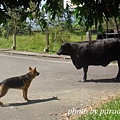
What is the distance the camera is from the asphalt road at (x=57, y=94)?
7418 mm

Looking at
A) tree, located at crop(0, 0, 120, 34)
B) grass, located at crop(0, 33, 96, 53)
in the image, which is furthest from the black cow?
grass, located at crop(0, 33, 96, 53)

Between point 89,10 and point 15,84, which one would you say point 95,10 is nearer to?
point 89,10

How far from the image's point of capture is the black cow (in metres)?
11.2

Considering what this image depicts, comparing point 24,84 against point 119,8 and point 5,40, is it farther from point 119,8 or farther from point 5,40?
point 5,40

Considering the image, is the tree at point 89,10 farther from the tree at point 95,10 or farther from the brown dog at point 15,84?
the brown dog at point 15,84

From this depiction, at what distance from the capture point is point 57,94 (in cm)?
927

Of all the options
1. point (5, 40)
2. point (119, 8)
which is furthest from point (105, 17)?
point (5, 40)

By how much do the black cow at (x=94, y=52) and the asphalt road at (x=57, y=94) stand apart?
60 cm

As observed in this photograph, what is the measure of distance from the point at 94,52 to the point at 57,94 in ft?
8.90

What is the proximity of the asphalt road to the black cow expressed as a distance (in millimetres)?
596

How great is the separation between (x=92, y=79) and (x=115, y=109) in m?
5.83

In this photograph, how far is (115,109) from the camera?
5812 millimetres

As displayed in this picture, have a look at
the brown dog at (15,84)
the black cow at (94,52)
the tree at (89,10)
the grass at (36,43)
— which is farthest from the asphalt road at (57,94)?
the grass at (36,43)

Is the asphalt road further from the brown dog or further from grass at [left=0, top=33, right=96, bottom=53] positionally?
grass at [left=0, top=33, right=96, bottom=53]
